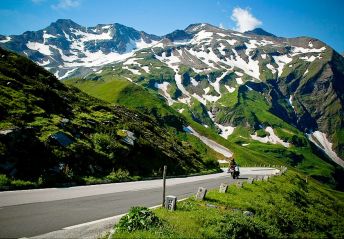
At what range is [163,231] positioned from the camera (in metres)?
12.1

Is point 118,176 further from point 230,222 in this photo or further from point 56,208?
point 230,222

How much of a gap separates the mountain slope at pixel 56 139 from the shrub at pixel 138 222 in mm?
12411

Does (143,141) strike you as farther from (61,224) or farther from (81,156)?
(61,224)

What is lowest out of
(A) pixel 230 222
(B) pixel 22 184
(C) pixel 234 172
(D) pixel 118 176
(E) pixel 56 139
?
(C) pixel 234 172

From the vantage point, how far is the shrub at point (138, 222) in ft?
40.1

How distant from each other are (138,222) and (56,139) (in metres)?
19.2

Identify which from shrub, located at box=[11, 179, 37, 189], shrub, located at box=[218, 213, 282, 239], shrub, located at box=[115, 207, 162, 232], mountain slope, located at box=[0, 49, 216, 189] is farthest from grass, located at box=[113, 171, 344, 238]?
mountain slope, located at box=[0, 49, 216, 189]

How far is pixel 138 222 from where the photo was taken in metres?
12.5

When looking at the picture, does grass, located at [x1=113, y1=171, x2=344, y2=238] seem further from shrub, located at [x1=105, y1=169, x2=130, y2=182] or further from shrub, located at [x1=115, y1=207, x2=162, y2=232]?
shrub, located at [x1=105, y1=169, x2=130, y2=182]

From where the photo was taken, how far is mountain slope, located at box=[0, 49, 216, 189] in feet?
80.3

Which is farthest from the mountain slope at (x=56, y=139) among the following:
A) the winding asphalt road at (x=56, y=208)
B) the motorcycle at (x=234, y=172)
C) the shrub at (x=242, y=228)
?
the shrub at (x=242, y=228)

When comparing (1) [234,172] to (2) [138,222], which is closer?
(2) [138,222]

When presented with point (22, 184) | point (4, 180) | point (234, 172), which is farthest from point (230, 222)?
point (234, 172)

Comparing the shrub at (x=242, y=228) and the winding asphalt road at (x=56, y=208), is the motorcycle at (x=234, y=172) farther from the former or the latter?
the shrub at (x=242, y=228)
